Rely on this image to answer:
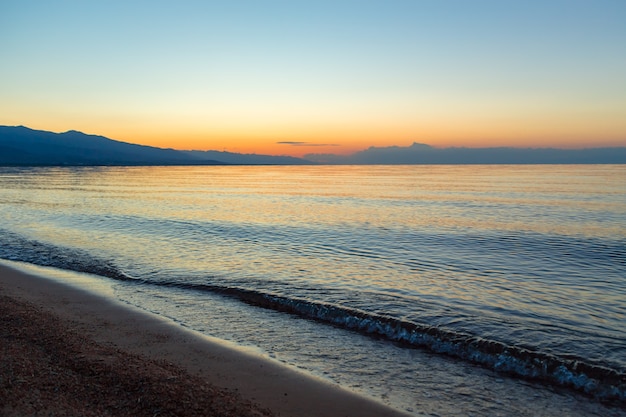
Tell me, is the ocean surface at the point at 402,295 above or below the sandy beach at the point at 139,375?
below

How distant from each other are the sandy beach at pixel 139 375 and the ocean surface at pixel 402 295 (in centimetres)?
73

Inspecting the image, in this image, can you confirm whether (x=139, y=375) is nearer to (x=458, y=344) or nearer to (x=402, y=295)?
(x=458, y=344)

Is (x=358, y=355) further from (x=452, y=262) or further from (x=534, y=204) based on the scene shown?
(x=534, y=204)

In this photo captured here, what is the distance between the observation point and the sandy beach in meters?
6.79

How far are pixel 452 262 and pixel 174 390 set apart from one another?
15908 millimetres

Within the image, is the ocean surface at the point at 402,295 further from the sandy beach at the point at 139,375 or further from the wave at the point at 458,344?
the sandy beach at the point at 139,375

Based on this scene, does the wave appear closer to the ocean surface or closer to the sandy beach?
the ocean surface

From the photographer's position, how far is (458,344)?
35.1ft

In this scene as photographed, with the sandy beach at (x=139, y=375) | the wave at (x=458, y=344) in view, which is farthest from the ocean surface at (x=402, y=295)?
the sandy beach at (x=139, y=375)

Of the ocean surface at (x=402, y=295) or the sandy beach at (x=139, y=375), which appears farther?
the ocean surface at (x=402, y=295)

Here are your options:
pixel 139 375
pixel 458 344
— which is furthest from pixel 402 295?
pixel 139 375

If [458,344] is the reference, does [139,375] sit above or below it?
above

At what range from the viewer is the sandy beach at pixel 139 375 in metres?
6.79

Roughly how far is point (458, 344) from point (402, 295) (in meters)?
4.16
